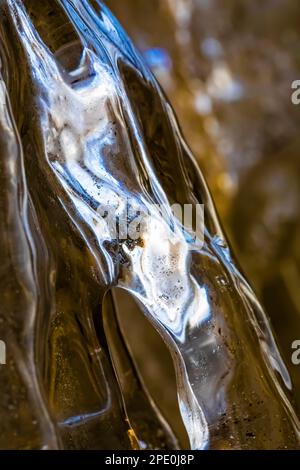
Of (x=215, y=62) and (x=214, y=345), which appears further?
(x=215, y=62)

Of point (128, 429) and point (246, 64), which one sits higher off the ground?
point (246, 64)

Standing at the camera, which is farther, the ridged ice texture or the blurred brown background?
the blurred brown background

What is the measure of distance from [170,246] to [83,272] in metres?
0.05

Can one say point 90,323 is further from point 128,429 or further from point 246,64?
point 246,64

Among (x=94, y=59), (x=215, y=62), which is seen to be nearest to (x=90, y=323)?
(x=94, y=59)

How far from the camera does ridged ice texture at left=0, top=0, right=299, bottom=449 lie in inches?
16.8

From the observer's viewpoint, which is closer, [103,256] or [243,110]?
[103,256]

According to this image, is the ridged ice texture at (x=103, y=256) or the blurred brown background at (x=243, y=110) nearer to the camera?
the ridged ice texture at (x=103, y=256)

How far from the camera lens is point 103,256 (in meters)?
0.44

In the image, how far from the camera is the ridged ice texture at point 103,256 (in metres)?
0.43

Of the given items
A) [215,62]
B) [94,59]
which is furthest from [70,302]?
[215,62]

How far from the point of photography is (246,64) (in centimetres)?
101

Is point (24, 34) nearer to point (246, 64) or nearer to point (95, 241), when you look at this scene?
point (95, 241)

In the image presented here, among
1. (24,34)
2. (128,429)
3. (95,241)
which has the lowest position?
(128,429)
